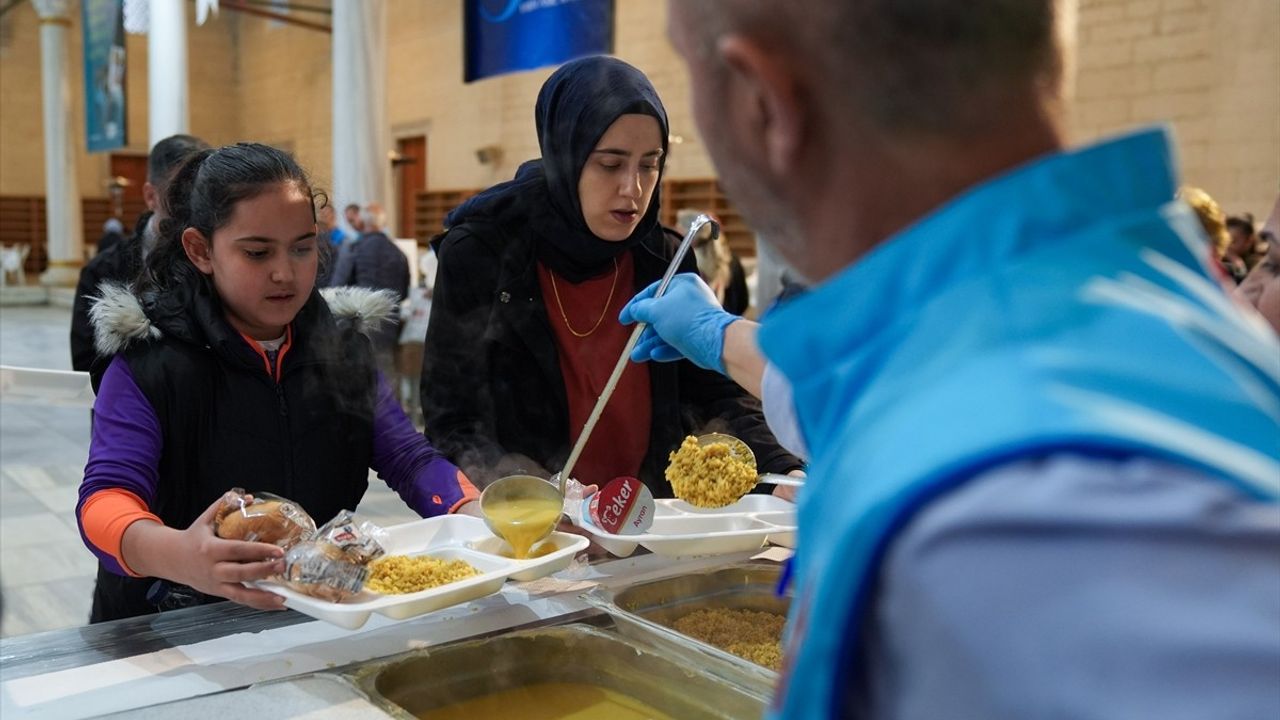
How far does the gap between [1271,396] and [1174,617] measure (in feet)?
0.48

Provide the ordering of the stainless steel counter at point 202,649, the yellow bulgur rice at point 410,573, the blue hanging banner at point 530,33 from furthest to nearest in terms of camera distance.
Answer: the blue hanging banner at point 530,33
the yellow bulgur rice at point 410,573
the stainless steel counter at point 202,649

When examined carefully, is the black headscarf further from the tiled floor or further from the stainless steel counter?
the stainless steel counter

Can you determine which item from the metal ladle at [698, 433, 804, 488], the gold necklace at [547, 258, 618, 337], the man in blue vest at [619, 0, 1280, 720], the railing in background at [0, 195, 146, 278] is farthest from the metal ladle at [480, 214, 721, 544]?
the railing in background at [0, 195, 146, 278]

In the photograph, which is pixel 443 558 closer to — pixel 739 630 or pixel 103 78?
pixel 739 630

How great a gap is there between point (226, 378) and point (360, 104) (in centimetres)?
800

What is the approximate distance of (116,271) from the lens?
3.04m

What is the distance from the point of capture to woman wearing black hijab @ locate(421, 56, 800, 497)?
1.94m

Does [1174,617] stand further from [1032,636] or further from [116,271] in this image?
[116,271]

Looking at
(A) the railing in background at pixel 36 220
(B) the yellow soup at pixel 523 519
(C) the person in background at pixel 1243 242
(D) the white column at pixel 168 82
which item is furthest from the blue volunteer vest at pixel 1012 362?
(A) the railing in background at pixel 36 220

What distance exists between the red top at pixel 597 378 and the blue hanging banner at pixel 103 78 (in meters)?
7.40

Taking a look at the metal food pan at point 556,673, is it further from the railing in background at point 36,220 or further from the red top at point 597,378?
the railing in background at point 36,220

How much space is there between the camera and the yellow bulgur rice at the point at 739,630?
1500 mm

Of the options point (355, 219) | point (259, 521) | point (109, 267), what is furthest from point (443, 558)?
point (355, 219)

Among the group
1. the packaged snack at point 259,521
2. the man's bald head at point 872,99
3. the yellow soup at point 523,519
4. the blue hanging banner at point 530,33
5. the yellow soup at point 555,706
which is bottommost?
the yellow soup at point 555,706
